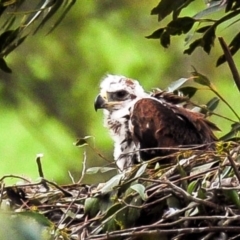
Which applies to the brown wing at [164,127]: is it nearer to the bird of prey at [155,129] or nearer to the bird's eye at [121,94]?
the bird of prey at [155,129]

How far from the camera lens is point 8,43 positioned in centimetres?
155

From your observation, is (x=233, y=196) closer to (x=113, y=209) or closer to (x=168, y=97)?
(x=113, y=209)

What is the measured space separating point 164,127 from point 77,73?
37.9 inches

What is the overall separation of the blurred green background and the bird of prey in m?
0.67

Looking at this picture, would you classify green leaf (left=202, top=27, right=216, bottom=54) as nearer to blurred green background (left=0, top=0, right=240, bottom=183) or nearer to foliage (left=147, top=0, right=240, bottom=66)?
foliage (left=147, top=0, right=240, bottom=66)

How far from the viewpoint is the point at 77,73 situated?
2680 millimetres

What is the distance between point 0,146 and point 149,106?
968mm

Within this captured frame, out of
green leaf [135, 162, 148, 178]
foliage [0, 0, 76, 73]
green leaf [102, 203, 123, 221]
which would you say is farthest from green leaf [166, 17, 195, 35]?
green leaf [102, 203, 123, 221]

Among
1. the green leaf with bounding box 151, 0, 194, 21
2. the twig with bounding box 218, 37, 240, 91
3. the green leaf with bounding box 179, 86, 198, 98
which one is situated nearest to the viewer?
the twig with bounding box 218, 37, 240, 91

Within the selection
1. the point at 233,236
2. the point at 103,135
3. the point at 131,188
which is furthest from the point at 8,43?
the point at 103,135

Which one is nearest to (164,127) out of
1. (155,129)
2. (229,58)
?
(155,129)

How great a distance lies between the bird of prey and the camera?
1.78 m

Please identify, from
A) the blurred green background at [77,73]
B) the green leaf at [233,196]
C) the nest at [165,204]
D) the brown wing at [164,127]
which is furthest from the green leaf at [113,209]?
the blurred green background at [77,73]

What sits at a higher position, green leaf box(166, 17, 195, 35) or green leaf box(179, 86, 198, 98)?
green leaf box(166, 17, 195, 35)
